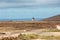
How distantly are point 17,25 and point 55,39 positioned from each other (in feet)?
89.9

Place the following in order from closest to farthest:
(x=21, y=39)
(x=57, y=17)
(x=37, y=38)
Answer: (x=21, y=39)
(x=37, y=38)
(x=57, y=17)

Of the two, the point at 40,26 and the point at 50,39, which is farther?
the point at 40,26

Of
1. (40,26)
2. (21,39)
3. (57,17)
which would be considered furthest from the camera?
(57,17)

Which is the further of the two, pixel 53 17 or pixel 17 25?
pixel 53 17

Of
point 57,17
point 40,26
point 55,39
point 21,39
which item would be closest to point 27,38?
point 21,39

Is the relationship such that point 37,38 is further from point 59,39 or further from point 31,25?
point 31,25

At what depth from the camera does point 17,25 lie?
4903cm

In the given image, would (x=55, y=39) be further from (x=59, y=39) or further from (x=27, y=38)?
(x=27, y=38)

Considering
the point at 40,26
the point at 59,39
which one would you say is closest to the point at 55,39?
the point at 59,39

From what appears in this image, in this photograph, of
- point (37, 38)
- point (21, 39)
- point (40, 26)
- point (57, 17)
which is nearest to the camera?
point (21, 39)

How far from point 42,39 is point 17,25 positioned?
2705cm

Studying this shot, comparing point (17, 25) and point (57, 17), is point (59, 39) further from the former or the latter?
point (57, 17)

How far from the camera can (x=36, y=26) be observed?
1826 inches

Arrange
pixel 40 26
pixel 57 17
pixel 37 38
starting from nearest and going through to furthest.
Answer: pixel 37 38
pixel 40 26
pixel 57 17
